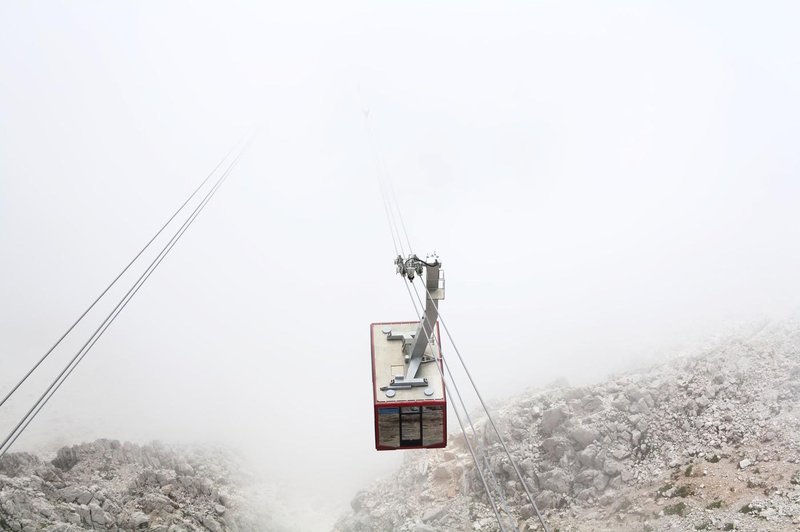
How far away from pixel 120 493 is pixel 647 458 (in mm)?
24552

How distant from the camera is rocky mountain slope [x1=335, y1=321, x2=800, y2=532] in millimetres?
20344

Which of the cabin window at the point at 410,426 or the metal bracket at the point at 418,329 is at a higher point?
the metal bracket at the point at 418,329

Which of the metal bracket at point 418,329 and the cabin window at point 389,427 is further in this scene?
the cabin window at point 389,427

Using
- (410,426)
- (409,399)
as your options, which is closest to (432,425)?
(410,426)

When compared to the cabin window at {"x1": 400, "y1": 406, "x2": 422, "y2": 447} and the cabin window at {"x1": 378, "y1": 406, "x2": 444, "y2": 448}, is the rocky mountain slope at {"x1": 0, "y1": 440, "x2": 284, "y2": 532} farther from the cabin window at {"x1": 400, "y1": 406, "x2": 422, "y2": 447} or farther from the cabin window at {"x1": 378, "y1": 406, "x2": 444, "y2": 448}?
the cabin window at {"x1": 400, "y1": 406, "x2": 422, "y2": 447}

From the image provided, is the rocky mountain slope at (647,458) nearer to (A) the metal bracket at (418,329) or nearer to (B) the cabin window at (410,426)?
(B) the cabin window at (410,426)

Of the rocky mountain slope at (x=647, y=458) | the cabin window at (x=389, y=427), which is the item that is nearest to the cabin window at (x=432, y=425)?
the cabin window at (x=389, y=427)

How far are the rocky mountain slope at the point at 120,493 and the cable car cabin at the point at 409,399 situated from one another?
1406cm

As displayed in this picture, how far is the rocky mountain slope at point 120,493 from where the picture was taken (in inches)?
905

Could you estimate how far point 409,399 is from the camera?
17125mm

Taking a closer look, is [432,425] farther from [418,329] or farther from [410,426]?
[418,329]

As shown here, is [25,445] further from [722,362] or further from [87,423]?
[722,362]

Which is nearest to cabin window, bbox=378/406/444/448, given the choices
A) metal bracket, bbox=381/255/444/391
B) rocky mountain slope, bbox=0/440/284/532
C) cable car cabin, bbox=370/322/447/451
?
cable car cabin, bbox=370/322/447/451

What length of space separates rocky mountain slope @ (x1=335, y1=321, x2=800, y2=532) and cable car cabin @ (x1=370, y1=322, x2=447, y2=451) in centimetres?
986
